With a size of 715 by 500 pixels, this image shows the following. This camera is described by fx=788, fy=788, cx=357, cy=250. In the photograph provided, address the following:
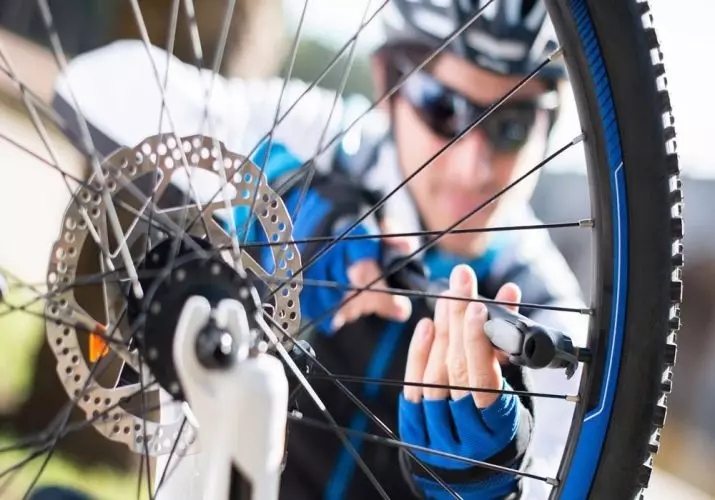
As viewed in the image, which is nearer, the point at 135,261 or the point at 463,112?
the point at 135,261

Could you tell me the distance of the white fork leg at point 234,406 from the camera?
464 mm

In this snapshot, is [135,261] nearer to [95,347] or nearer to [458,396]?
[95,347]

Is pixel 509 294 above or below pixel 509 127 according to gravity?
below

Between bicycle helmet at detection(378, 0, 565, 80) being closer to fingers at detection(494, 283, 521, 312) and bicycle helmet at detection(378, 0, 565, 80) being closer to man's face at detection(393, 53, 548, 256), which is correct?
man's face at detection(393, 53, 548, 256)

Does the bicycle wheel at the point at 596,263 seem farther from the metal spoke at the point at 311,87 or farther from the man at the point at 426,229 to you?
the man at the point at 426,229

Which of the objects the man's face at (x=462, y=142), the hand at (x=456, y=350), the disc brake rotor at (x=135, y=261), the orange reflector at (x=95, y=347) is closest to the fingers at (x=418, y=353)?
the hand at (x=456, y=350)

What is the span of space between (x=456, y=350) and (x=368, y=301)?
12cm

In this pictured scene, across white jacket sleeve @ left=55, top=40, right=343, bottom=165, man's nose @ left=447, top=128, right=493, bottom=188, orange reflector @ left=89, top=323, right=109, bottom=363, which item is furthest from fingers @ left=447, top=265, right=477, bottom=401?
orange reflector @ left=89, top=323, right=109, bottom=363

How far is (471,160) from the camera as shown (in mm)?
943

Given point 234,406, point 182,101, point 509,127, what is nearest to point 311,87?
point 182,101

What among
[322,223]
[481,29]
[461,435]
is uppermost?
[481,29]

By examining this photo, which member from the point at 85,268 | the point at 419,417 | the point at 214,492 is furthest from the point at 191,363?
the point at 419,417

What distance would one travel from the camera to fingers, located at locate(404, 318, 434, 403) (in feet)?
3.11

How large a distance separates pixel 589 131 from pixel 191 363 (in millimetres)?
375
